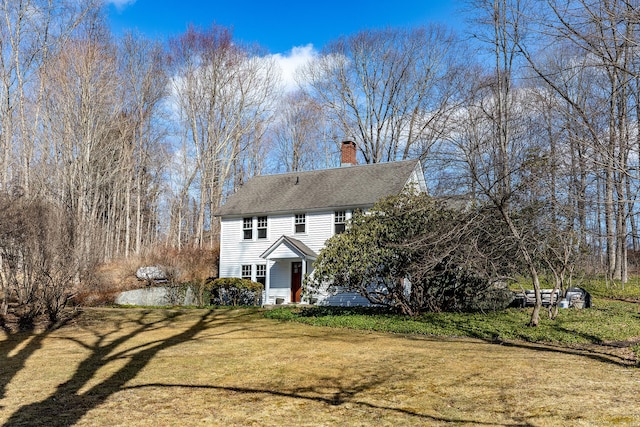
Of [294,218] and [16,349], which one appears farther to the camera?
[294,218]

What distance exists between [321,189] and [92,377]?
56.9 ft

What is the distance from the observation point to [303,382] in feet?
23.3

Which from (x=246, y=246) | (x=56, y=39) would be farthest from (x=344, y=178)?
(x=56, y=39)

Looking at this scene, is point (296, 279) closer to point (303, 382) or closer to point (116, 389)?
point (303, 382)

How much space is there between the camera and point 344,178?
24281 millimetres

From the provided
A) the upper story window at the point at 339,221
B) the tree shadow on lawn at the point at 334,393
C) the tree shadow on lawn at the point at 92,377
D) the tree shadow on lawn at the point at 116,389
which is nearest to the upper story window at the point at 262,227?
the upper story window at the point at 339,221

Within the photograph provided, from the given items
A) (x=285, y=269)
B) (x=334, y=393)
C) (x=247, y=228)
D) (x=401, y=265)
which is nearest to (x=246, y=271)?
(x=247, y=228)

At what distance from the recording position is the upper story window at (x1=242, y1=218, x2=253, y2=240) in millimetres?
24797

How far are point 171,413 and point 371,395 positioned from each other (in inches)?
95.0

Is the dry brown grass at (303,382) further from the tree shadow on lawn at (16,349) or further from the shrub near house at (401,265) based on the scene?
the shrub near house at (401,265)

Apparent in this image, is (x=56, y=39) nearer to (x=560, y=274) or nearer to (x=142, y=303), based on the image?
(x=142, y=303)

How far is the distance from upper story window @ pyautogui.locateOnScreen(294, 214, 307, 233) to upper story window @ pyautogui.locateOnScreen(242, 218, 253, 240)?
8.17 feet

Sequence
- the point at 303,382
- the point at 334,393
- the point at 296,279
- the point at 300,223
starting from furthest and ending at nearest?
the point at 300,223, the point at 296,279, the point at 303,382, the point at 334,393

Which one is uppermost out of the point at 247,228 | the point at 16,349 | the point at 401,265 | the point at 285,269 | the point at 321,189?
the point at 321,189
